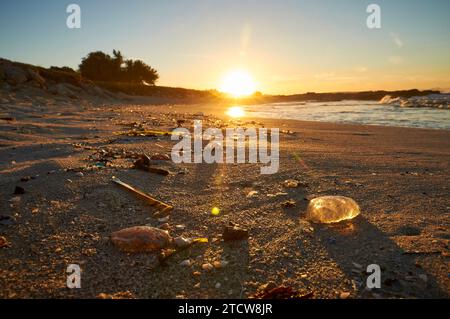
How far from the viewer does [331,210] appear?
2.50m

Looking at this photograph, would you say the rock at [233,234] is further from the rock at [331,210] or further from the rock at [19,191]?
the rock at [19,191]

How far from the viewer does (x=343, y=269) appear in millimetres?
1833

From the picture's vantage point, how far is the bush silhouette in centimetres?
3522

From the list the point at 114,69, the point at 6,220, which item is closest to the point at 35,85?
the point at 6,220

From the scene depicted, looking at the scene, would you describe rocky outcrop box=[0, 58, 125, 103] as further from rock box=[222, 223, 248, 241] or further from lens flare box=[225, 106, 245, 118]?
rock box=[222, 223, 248, 241]

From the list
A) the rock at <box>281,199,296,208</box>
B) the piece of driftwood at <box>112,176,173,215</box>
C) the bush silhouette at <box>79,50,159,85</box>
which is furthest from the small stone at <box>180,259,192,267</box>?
the bush silhouette at <box>79,50,159,85</box>

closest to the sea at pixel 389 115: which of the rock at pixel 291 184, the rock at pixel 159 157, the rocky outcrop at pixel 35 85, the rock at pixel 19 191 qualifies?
the rock at pixel 291 184

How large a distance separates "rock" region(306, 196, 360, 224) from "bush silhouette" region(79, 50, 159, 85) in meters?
36.2

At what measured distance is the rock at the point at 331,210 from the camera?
2.48 meters

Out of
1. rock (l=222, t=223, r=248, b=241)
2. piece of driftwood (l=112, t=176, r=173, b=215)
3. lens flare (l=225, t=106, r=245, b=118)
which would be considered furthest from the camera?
lens flare (l=225, t=106, r=245, b=118)

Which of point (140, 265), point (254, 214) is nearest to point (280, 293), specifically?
point (140, 265)

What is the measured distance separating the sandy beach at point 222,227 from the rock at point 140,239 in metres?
0.06
